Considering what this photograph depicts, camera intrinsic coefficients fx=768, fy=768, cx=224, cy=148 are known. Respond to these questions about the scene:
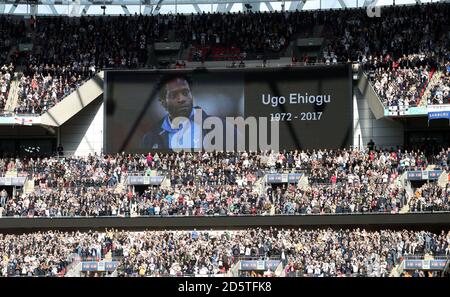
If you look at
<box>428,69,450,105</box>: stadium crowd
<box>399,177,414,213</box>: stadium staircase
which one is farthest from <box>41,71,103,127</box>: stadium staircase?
<box>428,69,450,105</box>: stadium crowd

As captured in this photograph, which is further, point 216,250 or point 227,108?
point 227,108

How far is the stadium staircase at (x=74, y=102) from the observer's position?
44.3m

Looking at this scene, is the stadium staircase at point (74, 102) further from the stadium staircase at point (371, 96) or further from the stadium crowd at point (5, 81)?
the stadium staircase at point (371, 96)

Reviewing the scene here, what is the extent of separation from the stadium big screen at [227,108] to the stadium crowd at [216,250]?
944 centimetres

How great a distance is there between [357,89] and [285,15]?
24.6ft

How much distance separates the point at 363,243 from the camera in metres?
31.9

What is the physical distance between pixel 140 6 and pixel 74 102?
10086 millimetres

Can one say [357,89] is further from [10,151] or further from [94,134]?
[10,151]

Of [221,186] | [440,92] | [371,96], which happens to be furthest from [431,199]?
[221,186]

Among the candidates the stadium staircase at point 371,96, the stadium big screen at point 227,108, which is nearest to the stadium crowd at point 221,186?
the stadium big screen at point 227,108

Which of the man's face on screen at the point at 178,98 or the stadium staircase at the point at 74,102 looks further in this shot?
the man's face on screen at the point at 178,98

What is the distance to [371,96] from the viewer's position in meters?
42.9

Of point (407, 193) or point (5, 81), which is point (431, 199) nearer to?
point (407, 193)
